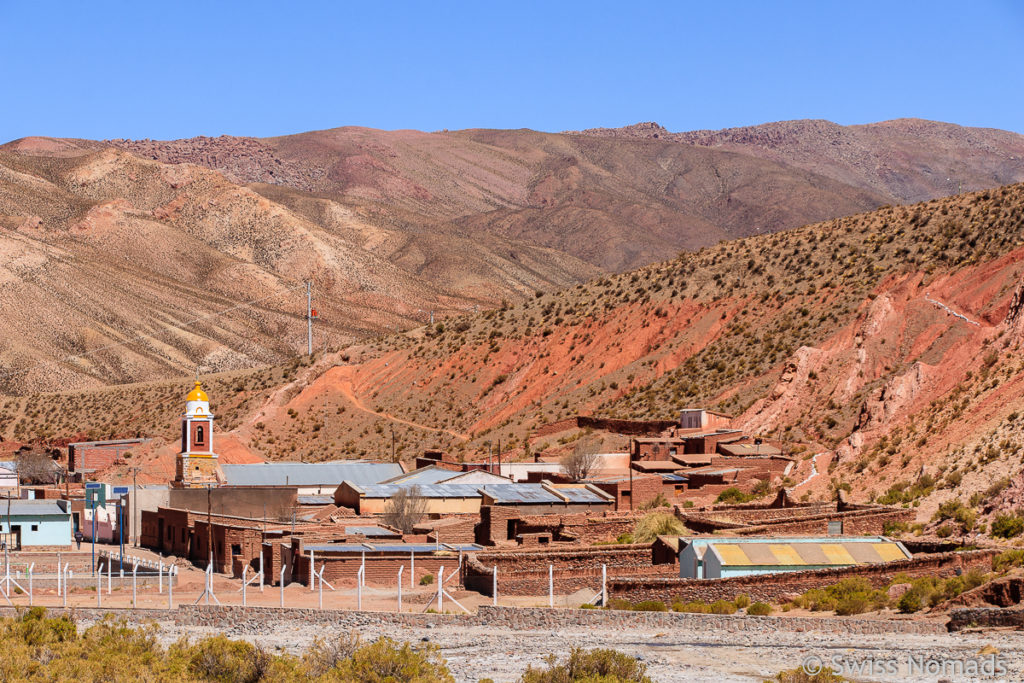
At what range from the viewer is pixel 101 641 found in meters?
26.3

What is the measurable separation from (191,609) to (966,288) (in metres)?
32.9

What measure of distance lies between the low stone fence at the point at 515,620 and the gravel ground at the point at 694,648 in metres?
0.33

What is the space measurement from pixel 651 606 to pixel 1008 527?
844 centimetres

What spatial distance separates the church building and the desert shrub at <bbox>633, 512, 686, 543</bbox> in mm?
21959

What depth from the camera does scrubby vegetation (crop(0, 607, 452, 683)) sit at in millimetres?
22344

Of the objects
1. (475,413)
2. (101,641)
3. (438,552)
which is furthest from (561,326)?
(101,641)

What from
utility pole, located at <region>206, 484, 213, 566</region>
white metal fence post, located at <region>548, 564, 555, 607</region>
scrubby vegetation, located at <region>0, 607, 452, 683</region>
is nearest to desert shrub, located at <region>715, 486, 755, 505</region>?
white metal fence post, located at <region>548, 564, 555, 607</region>

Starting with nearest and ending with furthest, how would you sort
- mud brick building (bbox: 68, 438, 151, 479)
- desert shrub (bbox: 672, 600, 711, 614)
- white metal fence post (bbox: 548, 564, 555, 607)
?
desert shrub (bbox: 672, 600, 711, 614)
white metal fence post (bbox: 548, 564, 555, 607)
mud brick building (bbox: 68, 438, 151, 479)

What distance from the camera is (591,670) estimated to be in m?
21.3

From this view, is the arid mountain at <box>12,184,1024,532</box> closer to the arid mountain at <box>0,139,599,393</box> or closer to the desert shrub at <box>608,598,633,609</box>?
the desert shrub at <box>608,598,633,609</box>

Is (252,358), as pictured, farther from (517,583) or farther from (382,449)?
(517,583)

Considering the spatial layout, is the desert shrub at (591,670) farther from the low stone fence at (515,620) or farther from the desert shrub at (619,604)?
the desert shrub at (619,604)

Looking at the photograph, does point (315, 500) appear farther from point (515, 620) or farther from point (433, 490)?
point (515, 620)

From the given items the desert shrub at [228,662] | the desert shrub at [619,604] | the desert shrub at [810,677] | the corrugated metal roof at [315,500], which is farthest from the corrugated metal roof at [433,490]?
the desert shrub at [810,677]
